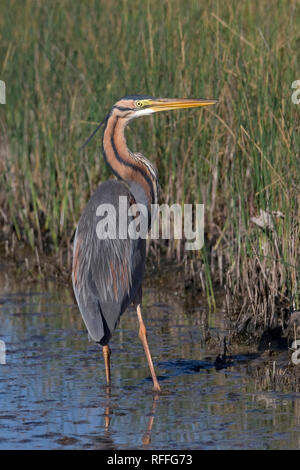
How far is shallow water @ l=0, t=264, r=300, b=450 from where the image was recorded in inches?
182

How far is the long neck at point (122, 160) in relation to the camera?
593 cm

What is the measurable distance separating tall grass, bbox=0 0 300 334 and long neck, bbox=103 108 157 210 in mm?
658

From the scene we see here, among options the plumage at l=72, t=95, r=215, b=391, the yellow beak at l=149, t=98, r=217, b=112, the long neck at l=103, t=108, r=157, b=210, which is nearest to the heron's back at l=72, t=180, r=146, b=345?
the plumage at l=72, t=95, r=215, b=391

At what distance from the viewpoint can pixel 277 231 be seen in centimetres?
611

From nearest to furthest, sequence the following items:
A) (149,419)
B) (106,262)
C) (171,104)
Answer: (149,419) < (106,262) < (171,104)

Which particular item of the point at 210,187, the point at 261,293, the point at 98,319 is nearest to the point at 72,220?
→ the point at 210,187

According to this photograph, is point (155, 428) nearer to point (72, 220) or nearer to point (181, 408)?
point (181, 408)

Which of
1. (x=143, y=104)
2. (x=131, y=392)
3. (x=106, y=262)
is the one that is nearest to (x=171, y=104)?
(x=143, y=104)

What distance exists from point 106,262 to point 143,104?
Result: 1048 millimetres

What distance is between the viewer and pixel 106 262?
5.68 m

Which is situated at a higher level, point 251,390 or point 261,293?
point 261,293

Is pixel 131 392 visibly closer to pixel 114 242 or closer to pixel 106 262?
pixel 106 262
